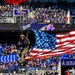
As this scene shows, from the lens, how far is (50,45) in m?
14.6

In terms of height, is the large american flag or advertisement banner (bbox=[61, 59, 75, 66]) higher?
the large american flag

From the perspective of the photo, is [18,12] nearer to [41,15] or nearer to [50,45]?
[41,15]

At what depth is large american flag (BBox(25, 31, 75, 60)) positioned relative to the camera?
14.3m

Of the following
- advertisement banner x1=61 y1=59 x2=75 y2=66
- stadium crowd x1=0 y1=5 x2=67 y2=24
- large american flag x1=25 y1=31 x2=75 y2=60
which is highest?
large american flag x1=25 y1=31 x2=75 y2=60

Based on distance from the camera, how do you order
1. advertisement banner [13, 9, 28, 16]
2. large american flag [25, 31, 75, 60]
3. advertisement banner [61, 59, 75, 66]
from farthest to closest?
advertisement banner [13, 9, 28, 16] < advertisement banner [61, 59, 75, 66] < large american flag [25, 31, 75, 60]

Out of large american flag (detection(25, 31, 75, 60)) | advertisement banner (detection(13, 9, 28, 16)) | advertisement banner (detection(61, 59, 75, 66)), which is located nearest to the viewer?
large american flag (detection(25, 31, 75, 60))

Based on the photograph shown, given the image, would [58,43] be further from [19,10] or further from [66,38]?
[19,10]

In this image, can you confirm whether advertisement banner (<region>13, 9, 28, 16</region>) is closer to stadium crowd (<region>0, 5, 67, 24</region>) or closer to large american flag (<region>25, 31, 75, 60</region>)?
stadium crowd (<region>0, 5, 67, 24</region>)

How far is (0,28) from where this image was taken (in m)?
32.8

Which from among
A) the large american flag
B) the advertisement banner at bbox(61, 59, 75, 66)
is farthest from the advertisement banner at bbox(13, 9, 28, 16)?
the large american flag

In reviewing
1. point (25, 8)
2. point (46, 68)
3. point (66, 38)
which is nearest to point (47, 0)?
point (25, 8)

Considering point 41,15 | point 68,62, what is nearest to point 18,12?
point 41,15

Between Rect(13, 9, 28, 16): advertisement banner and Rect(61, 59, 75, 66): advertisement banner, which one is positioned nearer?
Rect(61, 59, 75, 66): advertisement banner

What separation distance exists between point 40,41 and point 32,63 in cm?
1709
